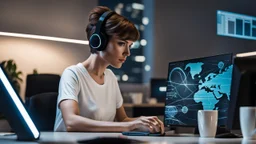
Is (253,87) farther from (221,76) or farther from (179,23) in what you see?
(179,23)

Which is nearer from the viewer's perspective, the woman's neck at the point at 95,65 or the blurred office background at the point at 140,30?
the woman's neck at the point at 95,65

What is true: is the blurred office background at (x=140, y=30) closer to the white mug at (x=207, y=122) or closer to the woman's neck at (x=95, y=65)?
the woman's neck at (x=95, y=65)

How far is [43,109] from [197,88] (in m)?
0.79

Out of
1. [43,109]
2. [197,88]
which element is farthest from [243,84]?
[43,109]

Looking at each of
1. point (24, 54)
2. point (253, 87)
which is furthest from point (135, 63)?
point (253, 87)

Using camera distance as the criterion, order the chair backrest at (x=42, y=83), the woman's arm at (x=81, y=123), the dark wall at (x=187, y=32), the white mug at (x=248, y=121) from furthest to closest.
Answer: the dark wall at (x=187, y=32), the chair backrest at (x=42, y=83), the woman's arm at (x=81, y=123), the white mug at (x=248, y=121)

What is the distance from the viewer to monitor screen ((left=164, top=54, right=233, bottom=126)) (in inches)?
50.7

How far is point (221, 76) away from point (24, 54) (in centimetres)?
356

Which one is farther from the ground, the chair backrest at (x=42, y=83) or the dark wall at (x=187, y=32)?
the dark wall at (x=187, y=32)

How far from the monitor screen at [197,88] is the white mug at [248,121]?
73 mm

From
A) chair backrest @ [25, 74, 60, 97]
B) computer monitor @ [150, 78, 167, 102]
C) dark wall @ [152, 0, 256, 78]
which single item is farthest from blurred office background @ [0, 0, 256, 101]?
chair backrest @ [25, 74, 60, 97]

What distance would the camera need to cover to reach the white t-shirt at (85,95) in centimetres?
169

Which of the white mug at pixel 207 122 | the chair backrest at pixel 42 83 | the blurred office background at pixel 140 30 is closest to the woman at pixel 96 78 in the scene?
the white mug at pixel 207 122

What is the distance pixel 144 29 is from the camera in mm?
5605
